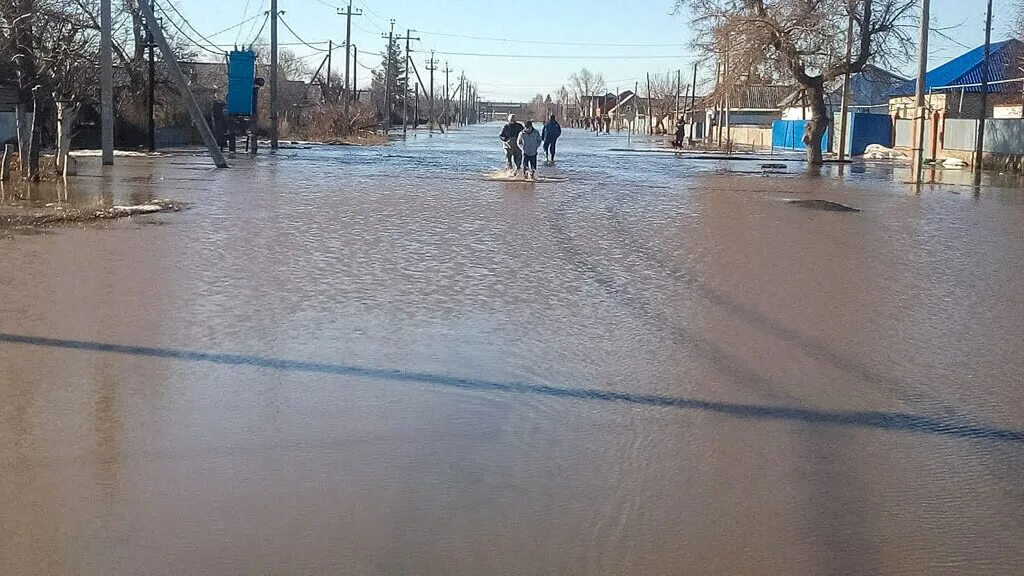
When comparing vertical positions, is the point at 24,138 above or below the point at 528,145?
below

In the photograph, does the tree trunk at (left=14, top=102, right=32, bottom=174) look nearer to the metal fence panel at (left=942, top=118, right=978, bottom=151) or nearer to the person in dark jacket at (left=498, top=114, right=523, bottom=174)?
the person in dark jacket at (left=498, top=114, right=523, bottom=174)

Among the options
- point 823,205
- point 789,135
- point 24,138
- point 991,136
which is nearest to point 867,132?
point 789,135

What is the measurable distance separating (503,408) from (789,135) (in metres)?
63.3

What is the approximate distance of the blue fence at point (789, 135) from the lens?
64.1 metres

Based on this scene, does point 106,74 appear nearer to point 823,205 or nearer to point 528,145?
point 528,145

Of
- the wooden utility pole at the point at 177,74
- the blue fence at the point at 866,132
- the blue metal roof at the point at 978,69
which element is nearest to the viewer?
the wooden utility pole at the point at 177,74

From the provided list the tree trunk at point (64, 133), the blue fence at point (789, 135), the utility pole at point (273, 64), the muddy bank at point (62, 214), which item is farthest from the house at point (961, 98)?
the muddy bank at point (62, 214)

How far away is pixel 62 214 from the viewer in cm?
1562

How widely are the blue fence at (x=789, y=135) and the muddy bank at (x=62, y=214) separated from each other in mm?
48803

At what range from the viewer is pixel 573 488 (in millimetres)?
5105

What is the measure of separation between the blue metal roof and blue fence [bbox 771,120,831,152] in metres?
5.61

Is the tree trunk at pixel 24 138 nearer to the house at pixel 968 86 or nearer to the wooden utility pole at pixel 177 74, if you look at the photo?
the wooden utility pole at pixel 177 74

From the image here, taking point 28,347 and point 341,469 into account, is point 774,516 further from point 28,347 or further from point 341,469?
point 28,347

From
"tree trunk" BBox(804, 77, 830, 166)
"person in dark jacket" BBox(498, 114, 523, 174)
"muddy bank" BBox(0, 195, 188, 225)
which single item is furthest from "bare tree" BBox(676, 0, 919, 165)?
"muddy bank" BBox(0, 195, 188, 225)
